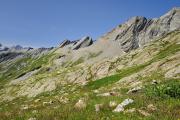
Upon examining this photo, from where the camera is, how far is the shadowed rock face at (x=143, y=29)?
177 meters

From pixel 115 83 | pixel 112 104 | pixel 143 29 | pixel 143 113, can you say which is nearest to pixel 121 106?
pixel 112 104

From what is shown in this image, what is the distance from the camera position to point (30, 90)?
98.1m

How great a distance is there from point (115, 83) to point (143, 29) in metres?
132

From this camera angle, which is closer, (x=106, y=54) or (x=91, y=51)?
(x=106, y=54)

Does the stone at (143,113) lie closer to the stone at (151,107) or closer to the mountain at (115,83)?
the mountain at (115,83)

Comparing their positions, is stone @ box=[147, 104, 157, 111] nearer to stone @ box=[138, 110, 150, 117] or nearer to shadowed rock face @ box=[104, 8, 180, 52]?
stone @ box=[138, 110, 150, 117]

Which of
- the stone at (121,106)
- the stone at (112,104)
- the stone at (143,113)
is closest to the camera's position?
the stone at (143,113)

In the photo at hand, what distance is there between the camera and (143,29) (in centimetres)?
18725

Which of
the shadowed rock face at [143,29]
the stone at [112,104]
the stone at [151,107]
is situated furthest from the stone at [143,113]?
the shadowed rock face at [143,29]

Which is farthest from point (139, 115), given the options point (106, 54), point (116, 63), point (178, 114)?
point (106, 54)

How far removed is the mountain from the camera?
51.2ft

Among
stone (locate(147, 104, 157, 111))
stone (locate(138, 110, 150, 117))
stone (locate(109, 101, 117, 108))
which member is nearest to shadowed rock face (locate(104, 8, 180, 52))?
stone (locate(109, 101, 117, 108))

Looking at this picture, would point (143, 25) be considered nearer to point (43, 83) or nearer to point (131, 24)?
point (131, 24)

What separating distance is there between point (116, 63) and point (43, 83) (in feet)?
76.7
